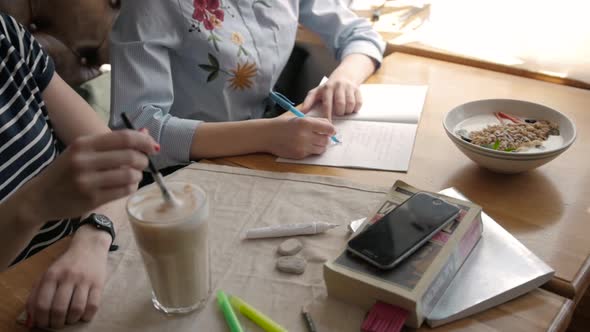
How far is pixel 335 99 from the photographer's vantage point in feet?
3.46

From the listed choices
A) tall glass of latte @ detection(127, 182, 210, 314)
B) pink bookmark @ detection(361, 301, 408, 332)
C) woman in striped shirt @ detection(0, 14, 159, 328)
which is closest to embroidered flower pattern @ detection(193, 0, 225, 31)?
woman in striped shirt @ detection(0, 14, 159, 328)

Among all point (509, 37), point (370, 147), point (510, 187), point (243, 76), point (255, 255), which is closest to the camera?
point (255, 255)

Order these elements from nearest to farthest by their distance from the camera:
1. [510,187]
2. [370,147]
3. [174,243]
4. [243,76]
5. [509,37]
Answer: [174,243]
[510,187]
[370,147]
[243,76]
[509,37]

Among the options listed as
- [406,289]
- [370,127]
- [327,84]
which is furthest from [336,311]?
[327,84]

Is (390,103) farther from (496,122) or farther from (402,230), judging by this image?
(402,230)

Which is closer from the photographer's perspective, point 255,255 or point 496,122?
point 255,255

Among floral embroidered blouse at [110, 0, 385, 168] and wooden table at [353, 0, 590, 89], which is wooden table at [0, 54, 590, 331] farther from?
floral embroidered blouse at [110, 0, 385, 168]

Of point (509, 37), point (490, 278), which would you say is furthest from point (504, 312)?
point (509, 37)

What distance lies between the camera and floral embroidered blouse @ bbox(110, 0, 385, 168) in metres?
1.01

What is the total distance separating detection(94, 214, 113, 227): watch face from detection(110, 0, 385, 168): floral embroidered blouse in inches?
9.9

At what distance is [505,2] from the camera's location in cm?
130

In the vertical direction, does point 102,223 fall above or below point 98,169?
below

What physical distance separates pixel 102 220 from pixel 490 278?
49 cm

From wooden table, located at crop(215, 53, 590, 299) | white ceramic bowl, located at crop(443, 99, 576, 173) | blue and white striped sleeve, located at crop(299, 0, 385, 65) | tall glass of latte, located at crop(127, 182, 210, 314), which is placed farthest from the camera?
blue and white striped sleeve, located at crop(299, 0, 385, 65)
